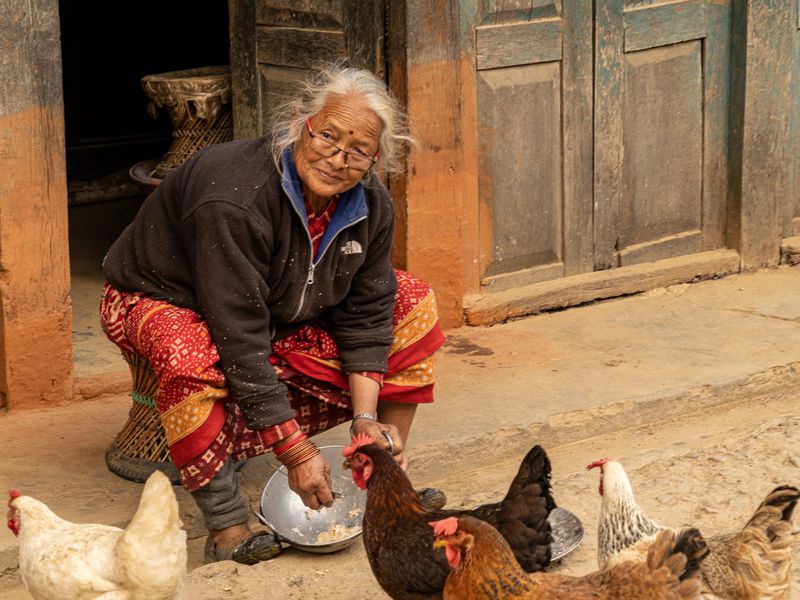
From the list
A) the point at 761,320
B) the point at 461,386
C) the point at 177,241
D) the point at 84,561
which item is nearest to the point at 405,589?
the point at 84,561

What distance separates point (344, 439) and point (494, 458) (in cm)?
58

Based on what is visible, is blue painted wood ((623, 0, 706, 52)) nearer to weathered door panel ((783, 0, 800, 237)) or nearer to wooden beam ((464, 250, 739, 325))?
weathered door panel ((783, 0, 800, 237))

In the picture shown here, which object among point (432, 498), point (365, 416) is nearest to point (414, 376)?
point (365, 416)

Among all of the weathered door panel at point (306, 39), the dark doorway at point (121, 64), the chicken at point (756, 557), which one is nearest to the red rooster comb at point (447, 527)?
the chicken at point (756, 557)

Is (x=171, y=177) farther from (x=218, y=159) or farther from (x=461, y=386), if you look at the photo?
(x=461, y=386)

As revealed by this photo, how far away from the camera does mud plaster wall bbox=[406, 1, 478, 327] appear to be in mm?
5836

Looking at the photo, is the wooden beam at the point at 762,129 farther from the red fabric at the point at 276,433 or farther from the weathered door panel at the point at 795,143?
the red fabric at the point at 276,433

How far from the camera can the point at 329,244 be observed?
4180 mm

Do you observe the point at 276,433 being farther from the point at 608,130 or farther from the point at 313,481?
the point at 608,130

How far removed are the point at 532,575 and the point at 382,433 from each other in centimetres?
88

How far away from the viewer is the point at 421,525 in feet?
12.4

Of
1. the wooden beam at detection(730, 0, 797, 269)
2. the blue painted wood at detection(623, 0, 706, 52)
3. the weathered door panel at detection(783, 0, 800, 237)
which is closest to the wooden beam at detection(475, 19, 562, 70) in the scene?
the blue painted wood at detection(623, 0, 706, 52)

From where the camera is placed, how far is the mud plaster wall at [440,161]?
584 centimetres

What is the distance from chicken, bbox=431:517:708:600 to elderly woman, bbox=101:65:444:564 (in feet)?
2.33
